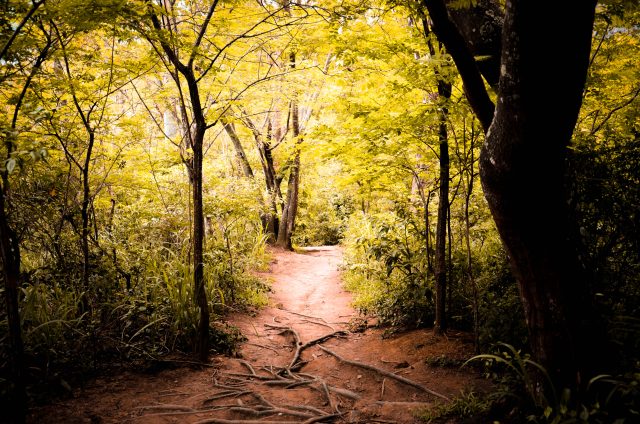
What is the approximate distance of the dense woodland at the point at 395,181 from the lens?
94.7 inches

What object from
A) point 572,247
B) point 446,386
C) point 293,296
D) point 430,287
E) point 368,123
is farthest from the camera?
point 293,296

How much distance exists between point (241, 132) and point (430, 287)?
33.6ft

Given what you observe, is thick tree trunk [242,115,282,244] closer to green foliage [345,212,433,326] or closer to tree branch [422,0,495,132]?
green foliage [345,212,433,326]

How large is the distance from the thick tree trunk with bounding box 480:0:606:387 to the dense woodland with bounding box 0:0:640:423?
0.5 inches

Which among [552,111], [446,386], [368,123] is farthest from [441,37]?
[446,386]

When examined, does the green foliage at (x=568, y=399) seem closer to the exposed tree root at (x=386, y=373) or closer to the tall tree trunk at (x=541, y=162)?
the tall tree trunk at (x=541, y=162)

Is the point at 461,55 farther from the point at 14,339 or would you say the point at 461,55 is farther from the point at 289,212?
the point at 289,212

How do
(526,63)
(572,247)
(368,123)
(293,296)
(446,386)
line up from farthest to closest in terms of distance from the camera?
1. (293,296)
2. (368,123)
3. (446,386)
4. (572,247)
5. (526,63)

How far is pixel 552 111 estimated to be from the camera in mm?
2152

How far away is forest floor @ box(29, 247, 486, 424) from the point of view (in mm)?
3547

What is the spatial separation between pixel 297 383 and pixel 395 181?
3.47m

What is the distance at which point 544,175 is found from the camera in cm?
234

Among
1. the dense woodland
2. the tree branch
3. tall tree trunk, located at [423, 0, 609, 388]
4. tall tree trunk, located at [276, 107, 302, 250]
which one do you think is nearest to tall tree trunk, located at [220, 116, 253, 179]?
tall tree trunk, located at [276, 107, 302, 250]

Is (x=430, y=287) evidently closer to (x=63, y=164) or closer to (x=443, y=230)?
(x=443, y=230)
